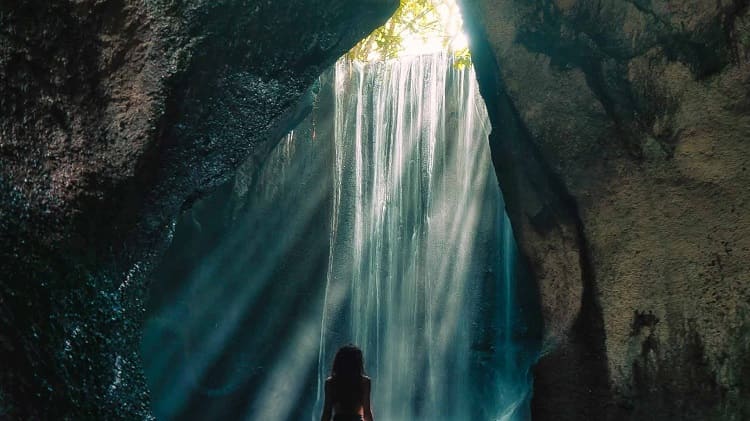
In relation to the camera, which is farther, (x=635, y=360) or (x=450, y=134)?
(x=450, y=134)

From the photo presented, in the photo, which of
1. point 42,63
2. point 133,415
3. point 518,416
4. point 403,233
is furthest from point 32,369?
point 403,233

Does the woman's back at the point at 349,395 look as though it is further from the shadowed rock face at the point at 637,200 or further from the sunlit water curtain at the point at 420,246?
the sunlit water curtain at the point at 420,246

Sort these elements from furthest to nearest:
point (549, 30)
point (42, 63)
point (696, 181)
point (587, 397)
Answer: point (549, 30), point (587, 397), point (696, 181), point (42, 63)

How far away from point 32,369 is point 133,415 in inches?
34.5

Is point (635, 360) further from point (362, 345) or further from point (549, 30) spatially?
point (362, 345)

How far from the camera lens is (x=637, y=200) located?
3.77m

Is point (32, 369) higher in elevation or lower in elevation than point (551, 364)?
lower

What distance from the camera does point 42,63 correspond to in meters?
3.31

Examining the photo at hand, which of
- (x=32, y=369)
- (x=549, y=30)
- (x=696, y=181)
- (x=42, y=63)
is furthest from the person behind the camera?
(x=549, y=30)

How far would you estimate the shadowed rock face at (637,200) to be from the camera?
134 inches

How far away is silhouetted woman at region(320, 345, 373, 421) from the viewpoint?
12.2 feet

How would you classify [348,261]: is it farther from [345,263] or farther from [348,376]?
[348,376]

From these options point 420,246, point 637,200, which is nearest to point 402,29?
point 420,246

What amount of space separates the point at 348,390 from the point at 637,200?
2.29 meters
